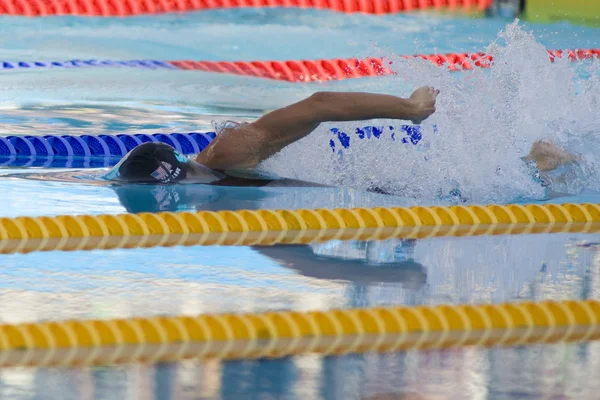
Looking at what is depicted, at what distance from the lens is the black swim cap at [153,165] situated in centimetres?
362

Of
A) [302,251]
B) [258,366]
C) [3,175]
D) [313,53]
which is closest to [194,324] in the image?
[258,366]

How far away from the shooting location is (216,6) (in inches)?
352

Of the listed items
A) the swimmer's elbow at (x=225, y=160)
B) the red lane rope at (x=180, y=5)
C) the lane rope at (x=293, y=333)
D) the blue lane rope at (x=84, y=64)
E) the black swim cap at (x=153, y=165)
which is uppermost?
the red lane rope at (x=180, y=5)

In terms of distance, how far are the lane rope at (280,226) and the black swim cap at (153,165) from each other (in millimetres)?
689

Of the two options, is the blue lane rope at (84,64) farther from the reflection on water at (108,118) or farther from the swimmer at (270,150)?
the swimmer at (270,150)

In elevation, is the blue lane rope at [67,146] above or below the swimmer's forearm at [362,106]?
above

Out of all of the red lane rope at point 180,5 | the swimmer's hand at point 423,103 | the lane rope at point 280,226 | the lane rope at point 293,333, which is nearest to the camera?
the lane rope at point 293,333

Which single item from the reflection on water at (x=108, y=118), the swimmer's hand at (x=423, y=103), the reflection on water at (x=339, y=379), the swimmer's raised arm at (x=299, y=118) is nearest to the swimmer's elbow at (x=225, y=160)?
the swimmer's raised arm at (x=299, y=118)

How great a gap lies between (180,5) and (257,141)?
554 centimetres

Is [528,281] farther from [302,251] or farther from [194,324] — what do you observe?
[194,324]

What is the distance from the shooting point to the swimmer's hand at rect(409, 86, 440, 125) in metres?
3.42

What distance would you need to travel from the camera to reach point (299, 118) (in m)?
3.55

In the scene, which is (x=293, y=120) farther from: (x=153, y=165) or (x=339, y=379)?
(x=339, y=379)

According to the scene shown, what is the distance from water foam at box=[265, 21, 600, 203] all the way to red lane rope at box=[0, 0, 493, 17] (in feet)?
15.7
